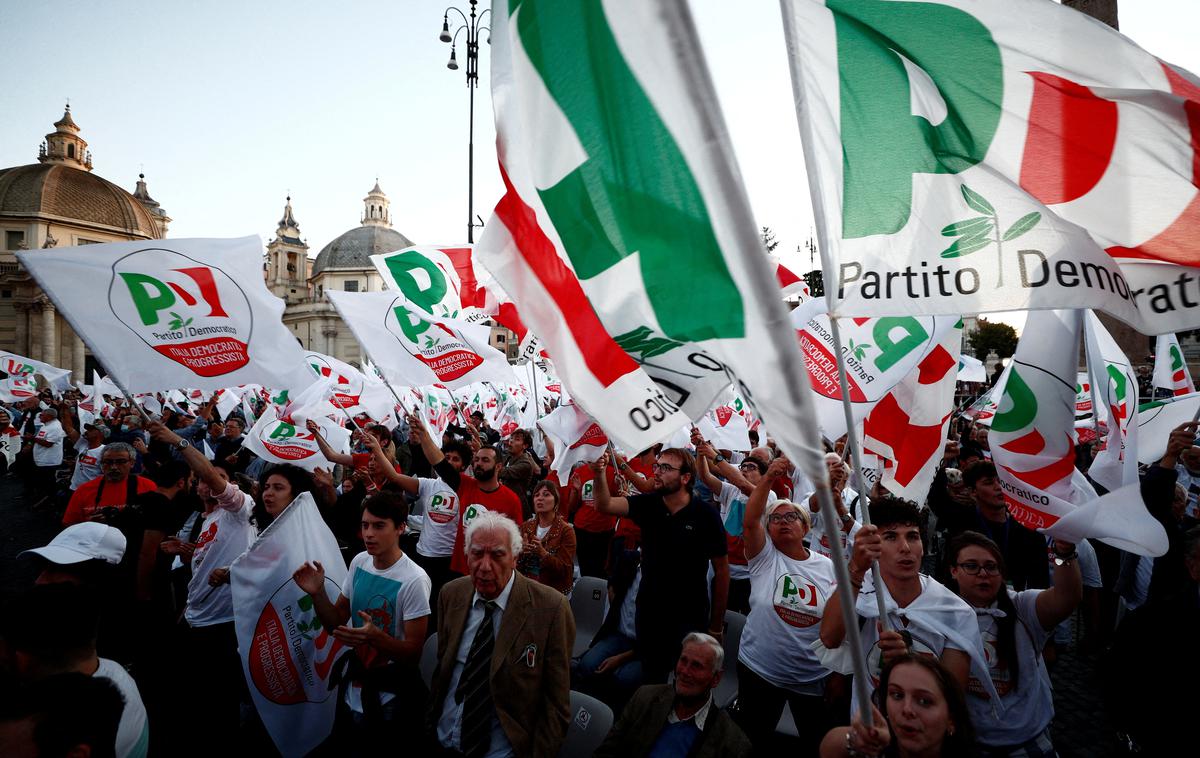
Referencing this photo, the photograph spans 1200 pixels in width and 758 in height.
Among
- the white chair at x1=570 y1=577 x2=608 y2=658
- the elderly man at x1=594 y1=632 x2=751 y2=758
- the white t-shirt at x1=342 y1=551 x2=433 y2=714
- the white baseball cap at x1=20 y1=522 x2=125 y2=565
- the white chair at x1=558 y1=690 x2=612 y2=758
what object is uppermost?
the white baseball cap at x1=20 y1=522 x2=125 y2=565

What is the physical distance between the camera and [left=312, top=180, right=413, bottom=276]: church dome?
93562 millimetres

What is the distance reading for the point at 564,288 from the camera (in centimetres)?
266

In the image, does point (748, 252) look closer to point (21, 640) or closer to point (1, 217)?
point (21, 640)

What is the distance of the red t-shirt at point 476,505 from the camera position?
5.54 meters

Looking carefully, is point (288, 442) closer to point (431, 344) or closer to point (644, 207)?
point (431, 344)

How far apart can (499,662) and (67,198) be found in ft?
289

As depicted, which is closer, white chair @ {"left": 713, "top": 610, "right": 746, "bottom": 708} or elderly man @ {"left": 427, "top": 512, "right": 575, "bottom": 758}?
elderly man @ {"left": 427, "top": 512, "right": 575, "bottom": 758}

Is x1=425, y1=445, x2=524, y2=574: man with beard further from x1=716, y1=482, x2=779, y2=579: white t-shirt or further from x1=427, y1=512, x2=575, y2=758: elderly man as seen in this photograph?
x1=427, y1=512, x2=575, y2=758: elderly man

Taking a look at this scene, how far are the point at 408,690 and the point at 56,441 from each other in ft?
40.8

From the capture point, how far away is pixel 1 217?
6328 centimetres

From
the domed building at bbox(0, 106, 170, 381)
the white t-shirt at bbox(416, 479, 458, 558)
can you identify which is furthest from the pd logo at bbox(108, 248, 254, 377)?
the domed building at bbox(0, 106, 170, 381)

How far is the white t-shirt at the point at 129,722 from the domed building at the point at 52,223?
6381 cm

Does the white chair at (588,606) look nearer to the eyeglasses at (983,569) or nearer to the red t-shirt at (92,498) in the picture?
the eyeglasses at (983,569)

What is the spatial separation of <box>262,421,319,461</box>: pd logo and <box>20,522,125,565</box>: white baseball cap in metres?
2.74
